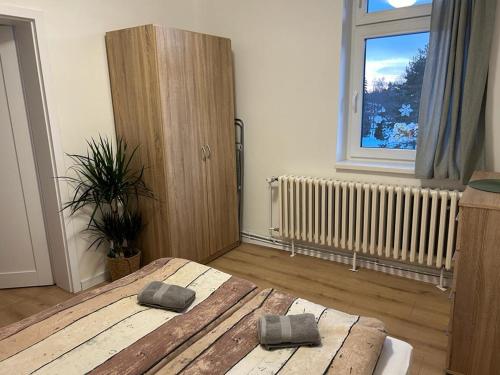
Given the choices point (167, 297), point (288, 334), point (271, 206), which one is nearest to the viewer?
point (288, 334)

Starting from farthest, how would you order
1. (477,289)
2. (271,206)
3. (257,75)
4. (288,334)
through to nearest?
(271,206) → (257,75) → (477,289) → (288,334)

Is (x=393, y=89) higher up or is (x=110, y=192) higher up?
(x=393, y=89)

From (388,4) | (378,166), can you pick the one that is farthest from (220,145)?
(388,4)

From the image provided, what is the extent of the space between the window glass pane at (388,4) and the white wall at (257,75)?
273 mm

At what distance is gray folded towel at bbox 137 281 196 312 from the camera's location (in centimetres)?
153

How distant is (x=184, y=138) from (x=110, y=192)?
686mm

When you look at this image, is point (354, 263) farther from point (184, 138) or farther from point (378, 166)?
point (184, 138)

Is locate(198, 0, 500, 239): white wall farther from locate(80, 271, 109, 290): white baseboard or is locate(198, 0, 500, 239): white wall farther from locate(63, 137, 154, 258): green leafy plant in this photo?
locate(80, 271, 109, 290): white baseboard

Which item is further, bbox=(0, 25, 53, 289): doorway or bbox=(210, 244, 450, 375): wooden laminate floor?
bbox=(0, 25, 53, 289): doorway

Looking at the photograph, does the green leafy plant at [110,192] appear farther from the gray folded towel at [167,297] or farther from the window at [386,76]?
the window at [386,76]

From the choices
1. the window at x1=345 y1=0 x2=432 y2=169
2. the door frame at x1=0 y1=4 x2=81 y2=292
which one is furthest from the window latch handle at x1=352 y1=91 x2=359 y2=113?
the door frame at x1=0 y1=4 x2=81 y2=292

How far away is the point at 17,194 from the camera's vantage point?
→ 271 centimetres

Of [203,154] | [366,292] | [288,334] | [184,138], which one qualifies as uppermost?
[184,138]

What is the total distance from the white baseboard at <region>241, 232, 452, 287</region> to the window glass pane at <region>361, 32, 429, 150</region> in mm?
967
